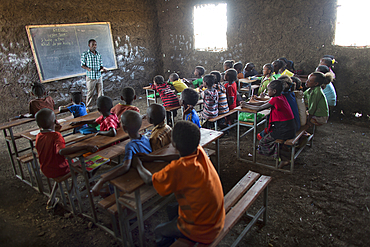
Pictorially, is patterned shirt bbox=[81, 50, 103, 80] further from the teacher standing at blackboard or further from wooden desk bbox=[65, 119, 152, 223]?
wooden desk bbox=[65, 119, 152, 223]

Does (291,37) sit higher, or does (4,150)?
(291,37)

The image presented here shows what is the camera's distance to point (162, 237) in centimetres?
171

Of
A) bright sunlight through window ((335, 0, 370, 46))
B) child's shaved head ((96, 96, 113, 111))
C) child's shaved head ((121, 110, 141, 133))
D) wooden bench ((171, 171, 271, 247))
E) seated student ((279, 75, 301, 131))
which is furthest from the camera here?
bright sunlight through window ((335, 0, 370, 46))

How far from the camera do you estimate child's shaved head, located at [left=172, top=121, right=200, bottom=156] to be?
1.41m

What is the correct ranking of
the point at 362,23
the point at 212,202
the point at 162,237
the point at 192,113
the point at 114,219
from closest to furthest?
the point at 212,202 < the point at 162,237 < the point at 114,219 < the point at 192,113 < the point at 362,23

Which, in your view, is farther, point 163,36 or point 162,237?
point 163,36

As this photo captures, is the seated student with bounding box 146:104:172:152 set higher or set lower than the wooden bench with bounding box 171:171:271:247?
higher

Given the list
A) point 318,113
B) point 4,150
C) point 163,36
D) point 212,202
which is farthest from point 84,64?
point 212,202

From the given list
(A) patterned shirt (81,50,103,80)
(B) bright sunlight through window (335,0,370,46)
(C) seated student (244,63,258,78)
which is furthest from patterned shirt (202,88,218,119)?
(A) patterned shirt (81,50,103,80)

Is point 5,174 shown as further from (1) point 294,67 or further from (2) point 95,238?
(1) point 294,67

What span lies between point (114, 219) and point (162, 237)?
66 centimetres

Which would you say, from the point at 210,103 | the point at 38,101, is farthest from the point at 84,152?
the point at 210,103

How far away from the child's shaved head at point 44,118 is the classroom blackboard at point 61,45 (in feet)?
14.3

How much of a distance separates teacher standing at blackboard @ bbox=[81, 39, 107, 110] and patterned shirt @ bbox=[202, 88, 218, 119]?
3.38 metres
